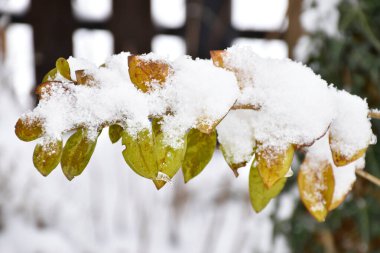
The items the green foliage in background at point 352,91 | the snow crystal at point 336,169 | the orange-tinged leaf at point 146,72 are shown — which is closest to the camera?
the orange-tinged leaf at point 146,72

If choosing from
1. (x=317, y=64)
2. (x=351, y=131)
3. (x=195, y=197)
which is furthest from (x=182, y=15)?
(x=351, y=131)

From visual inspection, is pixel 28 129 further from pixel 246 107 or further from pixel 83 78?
pixel 246 107

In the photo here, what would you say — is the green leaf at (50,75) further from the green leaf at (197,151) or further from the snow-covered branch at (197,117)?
the green leaf at (197,151)

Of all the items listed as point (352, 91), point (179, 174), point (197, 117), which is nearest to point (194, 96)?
point (197, 117)

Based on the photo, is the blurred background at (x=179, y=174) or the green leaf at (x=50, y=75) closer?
the green leaf at (x=50, y=75)

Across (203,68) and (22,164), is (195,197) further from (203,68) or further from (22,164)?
(203,68)

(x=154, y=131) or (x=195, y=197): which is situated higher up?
(x=154, y=131)

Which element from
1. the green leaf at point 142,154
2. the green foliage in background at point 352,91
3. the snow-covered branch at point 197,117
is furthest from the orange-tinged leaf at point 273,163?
the green foliage in background at point 352,91
